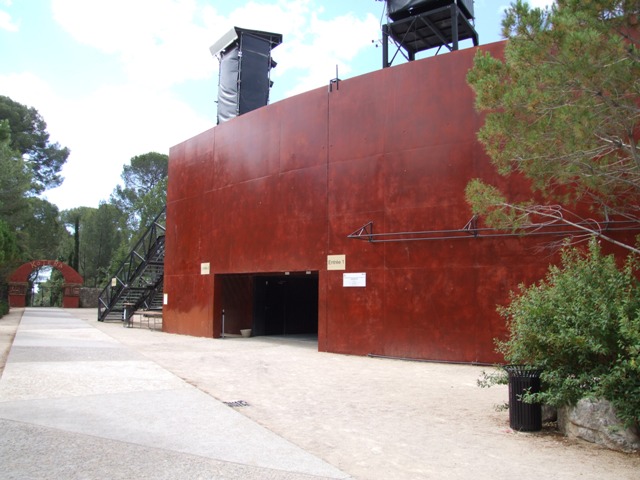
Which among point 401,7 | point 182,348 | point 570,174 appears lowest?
point 182,348

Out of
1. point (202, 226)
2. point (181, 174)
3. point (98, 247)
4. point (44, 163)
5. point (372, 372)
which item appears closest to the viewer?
point (372, 372)

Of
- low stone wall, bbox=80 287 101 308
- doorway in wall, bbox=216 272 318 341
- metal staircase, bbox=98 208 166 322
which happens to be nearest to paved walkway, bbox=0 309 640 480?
doorway in wall, bbox=216 272 318 341

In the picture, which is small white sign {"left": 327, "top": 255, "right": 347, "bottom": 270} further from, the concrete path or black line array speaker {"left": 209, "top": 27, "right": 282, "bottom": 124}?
black line array speaker {"left": 209, "top": 27, "right": 282, "bottom": 124}

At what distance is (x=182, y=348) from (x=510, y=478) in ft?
38.5

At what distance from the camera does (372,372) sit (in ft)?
35.4

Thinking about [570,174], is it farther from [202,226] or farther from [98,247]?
[98,247]

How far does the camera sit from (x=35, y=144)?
46594 mm

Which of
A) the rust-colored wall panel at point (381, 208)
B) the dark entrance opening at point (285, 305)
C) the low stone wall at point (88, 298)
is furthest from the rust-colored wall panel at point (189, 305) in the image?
the low stone wall at point (88, 298)

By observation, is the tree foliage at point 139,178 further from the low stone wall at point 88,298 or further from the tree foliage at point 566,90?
the tree foliage at point 566,90

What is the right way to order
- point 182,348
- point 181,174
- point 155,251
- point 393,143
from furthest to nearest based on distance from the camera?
point 155,251, point 181,174, point 182,348, point 393,143

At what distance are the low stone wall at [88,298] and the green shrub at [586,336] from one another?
44982 mm

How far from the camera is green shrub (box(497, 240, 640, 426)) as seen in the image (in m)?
5.36

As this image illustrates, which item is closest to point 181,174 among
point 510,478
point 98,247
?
point 510,478

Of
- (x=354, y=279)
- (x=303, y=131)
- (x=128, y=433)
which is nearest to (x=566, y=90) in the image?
(x=128, y=433)
